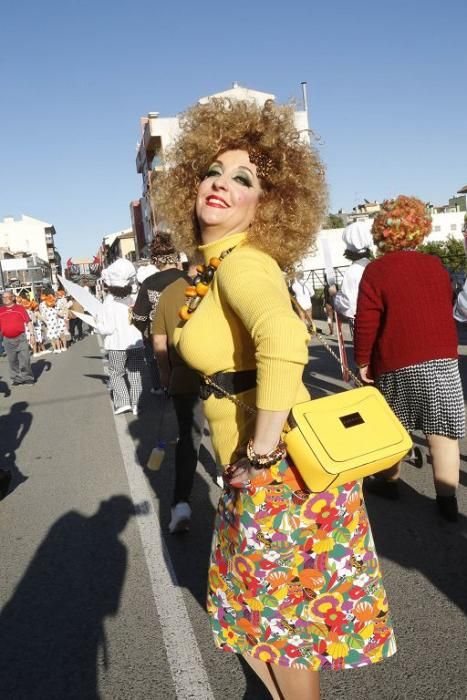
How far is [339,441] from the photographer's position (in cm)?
159

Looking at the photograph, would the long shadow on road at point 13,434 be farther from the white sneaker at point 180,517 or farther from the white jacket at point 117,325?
the white sneaker at point 180,517

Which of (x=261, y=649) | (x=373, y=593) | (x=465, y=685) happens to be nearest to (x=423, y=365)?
(x=465, y=685)

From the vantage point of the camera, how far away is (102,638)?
2809 millimetres

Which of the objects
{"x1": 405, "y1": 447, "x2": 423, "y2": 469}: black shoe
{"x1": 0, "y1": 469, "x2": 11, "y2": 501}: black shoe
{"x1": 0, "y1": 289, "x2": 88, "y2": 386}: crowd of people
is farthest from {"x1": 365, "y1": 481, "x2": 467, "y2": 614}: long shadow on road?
{"x1": 0, "y1": 289, "x2": 88, "y2": 386}: crowd of people

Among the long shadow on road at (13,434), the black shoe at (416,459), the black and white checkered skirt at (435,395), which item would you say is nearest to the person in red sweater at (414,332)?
the black and white checkered skirt at (435,395)

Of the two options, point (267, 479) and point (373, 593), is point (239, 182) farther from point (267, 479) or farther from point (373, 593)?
point (373, 593)

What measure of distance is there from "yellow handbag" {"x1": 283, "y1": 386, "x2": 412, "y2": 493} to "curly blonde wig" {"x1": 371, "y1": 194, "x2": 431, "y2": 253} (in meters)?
2.08

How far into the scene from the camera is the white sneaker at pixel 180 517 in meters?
3.79

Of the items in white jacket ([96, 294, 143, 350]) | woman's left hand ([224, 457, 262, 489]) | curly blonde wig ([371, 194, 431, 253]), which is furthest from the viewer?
white jacket ([96, 294, 143, 350])

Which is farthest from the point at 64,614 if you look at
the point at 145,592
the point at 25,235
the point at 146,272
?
the point at 25,235

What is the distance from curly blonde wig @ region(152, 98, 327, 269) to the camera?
77.1 inches

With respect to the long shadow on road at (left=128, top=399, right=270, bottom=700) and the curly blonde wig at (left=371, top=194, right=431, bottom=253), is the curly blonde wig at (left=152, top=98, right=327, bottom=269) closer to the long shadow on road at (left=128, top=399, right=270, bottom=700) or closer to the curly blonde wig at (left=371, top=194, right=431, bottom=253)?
the curly blonde wig at (left=371, top=194, right=431, bottom=253)

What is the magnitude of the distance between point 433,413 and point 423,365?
0.28 meters

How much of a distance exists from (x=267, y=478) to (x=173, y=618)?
5.40 ft
